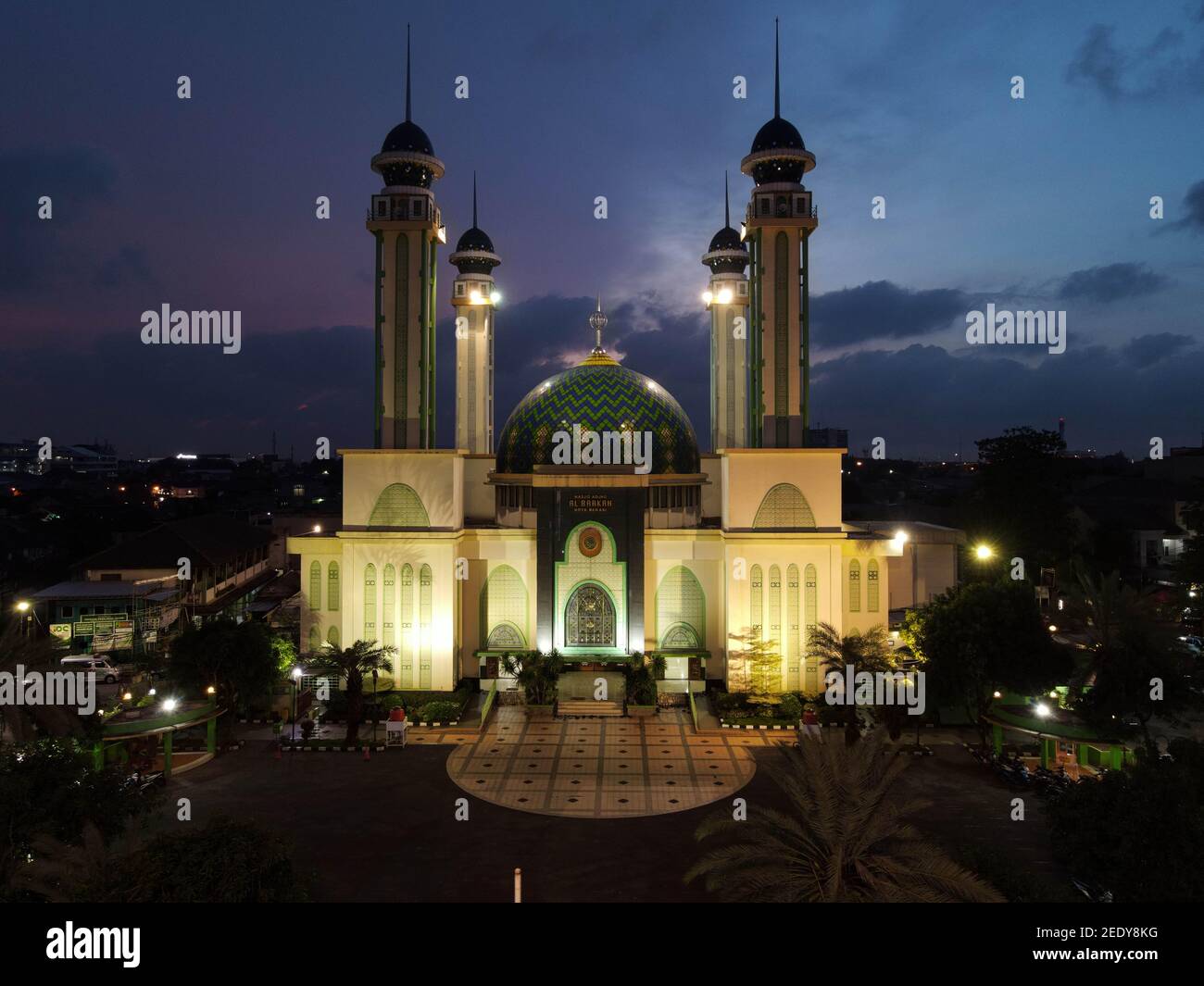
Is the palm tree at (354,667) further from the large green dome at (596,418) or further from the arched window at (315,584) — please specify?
the large green dome at (596,418)

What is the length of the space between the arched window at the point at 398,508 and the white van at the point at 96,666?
35.2 ft

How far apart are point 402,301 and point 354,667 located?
12.0m

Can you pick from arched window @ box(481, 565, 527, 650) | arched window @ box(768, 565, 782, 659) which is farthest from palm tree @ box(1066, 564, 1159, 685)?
arched window @ box(481, 565, 527, 650)

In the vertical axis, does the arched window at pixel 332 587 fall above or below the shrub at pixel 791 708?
above

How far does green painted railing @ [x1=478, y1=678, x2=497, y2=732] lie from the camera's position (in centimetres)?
2378

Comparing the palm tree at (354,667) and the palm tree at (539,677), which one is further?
the palm tree at (539,677)

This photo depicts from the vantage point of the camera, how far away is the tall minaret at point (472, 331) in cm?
3366

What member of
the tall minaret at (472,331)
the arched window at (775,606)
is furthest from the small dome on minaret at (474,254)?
the arched window at (775,606)

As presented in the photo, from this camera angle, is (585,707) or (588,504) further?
(588,504)

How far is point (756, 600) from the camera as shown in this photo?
84.7 ft

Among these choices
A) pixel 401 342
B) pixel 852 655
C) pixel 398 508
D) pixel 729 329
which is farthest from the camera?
pixel 729 329

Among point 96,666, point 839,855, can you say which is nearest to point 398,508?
point 96,666

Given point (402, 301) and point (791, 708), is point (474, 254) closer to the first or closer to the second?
point (402, 301)
